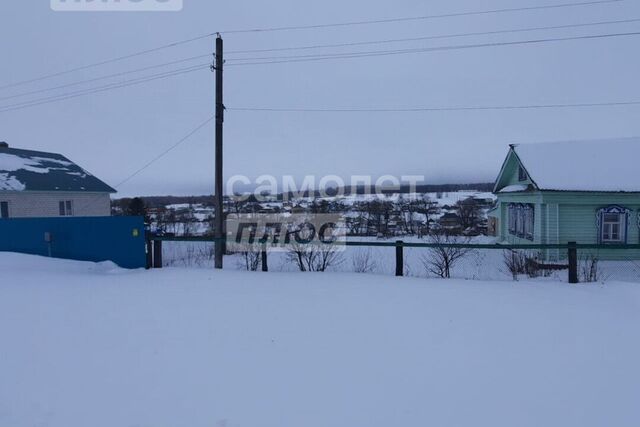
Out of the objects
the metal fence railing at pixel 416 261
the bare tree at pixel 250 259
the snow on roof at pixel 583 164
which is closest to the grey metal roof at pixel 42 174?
the metal fence railing at pixel 416 261

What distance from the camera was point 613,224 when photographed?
49.4 ft

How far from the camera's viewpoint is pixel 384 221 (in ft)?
87.1

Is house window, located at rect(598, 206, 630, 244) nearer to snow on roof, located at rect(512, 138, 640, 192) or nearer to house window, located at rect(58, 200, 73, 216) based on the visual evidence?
snow on roof, located at rect(512, 138, 640, 192)

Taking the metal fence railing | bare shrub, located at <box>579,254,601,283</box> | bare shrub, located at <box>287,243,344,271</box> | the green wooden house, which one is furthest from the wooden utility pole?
the green wooden house

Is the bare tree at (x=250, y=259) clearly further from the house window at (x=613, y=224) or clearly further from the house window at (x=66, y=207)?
the house window at (x=66, y=207)

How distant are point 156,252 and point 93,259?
165cm

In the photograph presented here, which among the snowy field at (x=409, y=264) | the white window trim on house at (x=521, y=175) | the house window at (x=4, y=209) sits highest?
the white window trim on house at (x=521, y=175)

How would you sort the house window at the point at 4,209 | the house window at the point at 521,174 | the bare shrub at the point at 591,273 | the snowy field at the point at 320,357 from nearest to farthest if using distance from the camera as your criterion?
1. the snowy field at the point at 320,357
2. the bare shrub at the point at 591,273
3. the house window at the point at 521,174
4. the house window at the point at 4,209

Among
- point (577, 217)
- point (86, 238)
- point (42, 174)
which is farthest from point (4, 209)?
point (577, 217)

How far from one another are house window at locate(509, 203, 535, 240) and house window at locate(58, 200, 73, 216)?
1031 inches

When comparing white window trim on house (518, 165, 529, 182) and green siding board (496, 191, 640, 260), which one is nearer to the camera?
green siding board (496, 191, 640, 260)

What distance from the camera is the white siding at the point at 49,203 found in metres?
22.3

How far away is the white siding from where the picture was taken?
877 inches

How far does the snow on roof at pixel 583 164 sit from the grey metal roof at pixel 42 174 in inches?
1015
